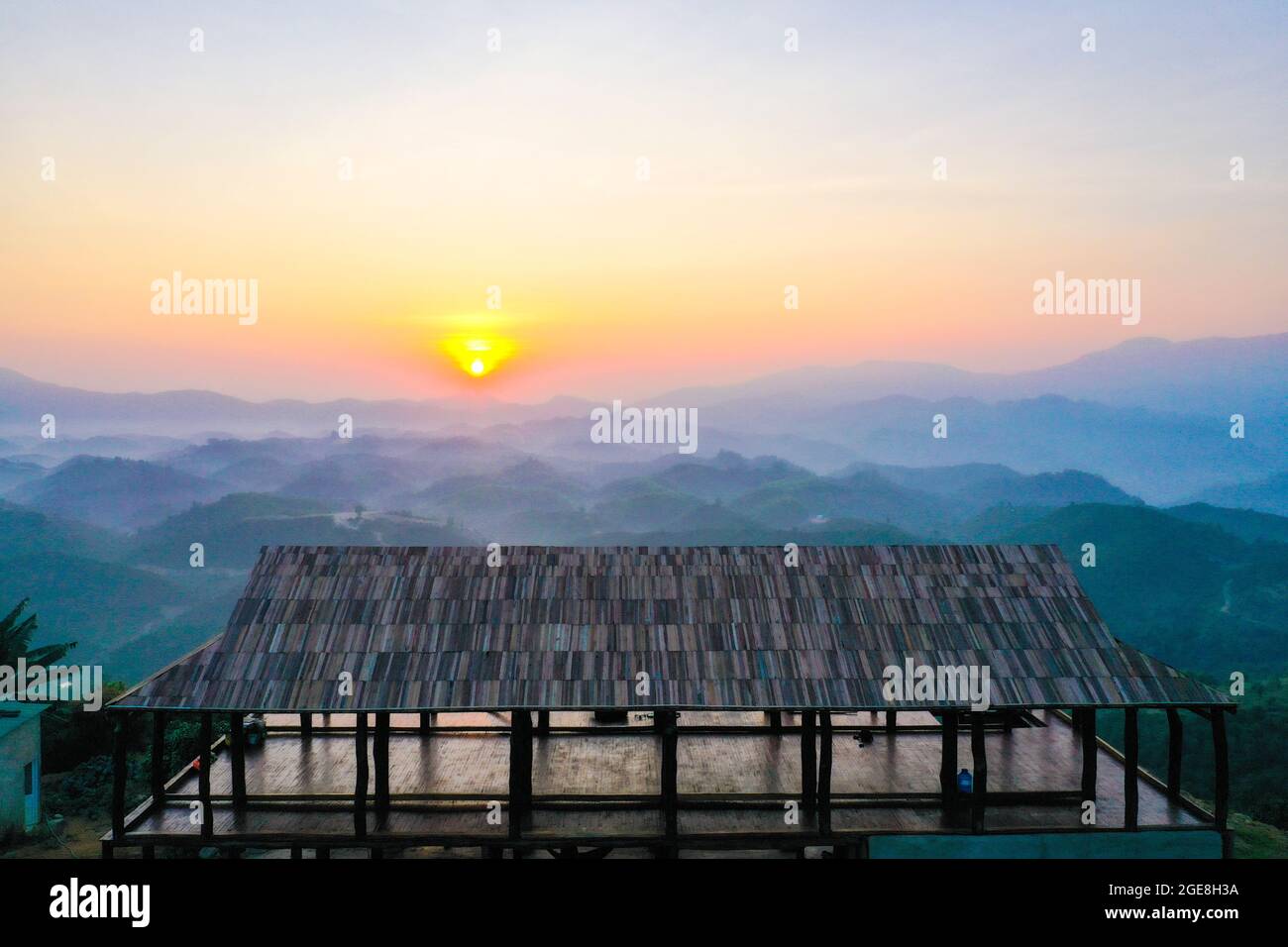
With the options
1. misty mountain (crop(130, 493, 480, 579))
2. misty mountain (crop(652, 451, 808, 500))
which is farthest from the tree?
misty mountain (crop(652, 451, 808, 500))

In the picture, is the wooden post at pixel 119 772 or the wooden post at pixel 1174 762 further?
the wooden post at pixel 1174 762

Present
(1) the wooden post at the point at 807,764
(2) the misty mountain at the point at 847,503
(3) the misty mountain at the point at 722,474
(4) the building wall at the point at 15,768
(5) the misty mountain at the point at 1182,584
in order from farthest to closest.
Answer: (3) the misty mountain at the point at 722,474, (2) the misty mountain at the point at 847,503, (5) the misty mountain at the point at 1182,584, (4) the building wall at the point at 15,768, (1) the wooden post at the point at 807,764

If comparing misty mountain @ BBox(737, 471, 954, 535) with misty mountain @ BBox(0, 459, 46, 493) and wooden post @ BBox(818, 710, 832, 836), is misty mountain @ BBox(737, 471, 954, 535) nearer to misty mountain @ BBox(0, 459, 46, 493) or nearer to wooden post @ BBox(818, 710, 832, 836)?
wooden post @ BBox(818, 710, 832, 836)

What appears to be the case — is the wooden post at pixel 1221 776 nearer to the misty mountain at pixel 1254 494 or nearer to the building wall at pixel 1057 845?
the building wall at pixel 1057 845

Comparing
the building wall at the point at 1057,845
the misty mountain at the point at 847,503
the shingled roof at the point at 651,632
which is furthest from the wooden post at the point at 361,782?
the misty mountain at the point at 847,503

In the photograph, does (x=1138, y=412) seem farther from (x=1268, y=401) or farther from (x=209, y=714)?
(x=209, y=714)

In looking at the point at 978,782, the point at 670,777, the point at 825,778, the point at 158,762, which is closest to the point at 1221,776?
the point at 978,782
